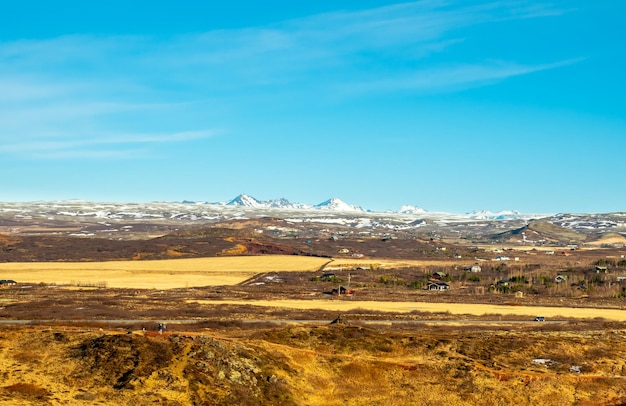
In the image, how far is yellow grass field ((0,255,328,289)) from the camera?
5704 inches

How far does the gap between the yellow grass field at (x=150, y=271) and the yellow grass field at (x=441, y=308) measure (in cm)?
3525

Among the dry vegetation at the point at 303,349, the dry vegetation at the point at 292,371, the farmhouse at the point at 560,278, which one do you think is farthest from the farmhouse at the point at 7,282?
the farmhouse at the point at 560,278

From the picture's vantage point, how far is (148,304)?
105125 mm

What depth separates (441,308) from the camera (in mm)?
110438

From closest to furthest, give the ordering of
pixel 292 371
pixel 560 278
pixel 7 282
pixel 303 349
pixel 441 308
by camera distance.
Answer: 1. pixel 292 371
2. pixel 303 349
3. pixel 441 308
4. pixel 7 282
5. pixel 560 278

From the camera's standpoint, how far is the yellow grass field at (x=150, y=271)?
14488 centimetres

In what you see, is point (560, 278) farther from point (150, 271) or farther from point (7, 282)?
point (7, 282)

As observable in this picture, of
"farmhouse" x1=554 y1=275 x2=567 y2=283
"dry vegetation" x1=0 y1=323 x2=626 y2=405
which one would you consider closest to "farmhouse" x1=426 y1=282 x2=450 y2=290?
"farmhouse" x1=554 y1=275 x2=567 y2=283

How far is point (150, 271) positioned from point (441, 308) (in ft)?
282

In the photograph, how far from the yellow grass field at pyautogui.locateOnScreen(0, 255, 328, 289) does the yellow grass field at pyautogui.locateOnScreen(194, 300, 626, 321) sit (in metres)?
35.3

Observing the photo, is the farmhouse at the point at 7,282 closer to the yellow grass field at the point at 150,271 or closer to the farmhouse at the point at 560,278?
the yellow grass field at the point at 150,271

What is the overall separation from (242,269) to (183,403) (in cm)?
13311

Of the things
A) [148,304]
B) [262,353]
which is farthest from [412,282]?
[262,353]

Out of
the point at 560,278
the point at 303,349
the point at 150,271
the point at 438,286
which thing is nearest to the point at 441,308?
the point at 438,286
